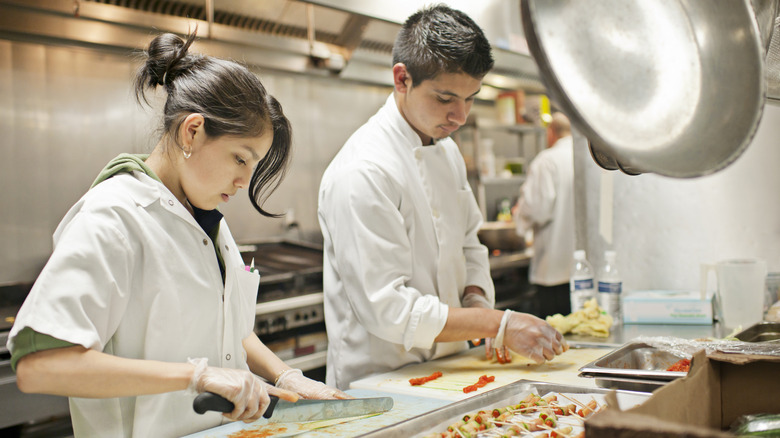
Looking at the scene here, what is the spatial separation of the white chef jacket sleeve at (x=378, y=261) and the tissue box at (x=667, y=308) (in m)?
0.90

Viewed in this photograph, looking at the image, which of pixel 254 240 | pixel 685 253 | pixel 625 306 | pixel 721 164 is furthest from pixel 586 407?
pixel 254 240

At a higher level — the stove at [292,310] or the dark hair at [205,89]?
the dark hair at [205,89]

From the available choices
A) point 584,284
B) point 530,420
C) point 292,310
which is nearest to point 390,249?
point 530,420

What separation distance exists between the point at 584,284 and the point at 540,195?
2103 millimetres

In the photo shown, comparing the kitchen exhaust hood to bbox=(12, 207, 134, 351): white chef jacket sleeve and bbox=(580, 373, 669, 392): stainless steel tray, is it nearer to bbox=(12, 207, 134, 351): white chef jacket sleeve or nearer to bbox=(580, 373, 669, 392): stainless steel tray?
bbox=(580, 373, 669, 392): stainless steel tray

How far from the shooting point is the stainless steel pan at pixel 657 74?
81 centimetres

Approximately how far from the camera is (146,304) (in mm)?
1209

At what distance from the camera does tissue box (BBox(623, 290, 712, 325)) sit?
2109 millimetres

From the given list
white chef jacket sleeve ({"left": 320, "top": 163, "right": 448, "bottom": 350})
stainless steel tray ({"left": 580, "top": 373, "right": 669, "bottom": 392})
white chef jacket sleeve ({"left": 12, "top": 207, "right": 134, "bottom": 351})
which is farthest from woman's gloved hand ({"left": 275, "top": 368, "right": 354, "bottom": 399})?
stainless steel tray ({"left": 580, "top": 373, "right": 669, "bottom": 392})

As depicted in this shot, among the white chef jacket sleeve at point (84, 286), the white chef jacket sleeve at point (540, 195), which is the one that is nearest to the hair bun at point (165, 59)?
the white chef jacket sleeve at point (84, 286)

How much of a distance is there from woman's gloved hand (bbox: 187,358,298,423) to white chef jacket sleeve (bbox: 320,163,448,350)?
55 centimetres

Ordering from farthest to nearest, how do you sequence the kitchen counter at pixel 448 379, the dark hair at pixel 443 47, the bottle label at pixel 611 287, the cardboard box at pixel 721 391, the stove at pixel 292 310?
Result: 1. the stove at pixel 292 310
2. the bottle label at pixel 611 287
3. the dark hair at pixel 443 47
4. the kitchen counter at pixel 448 379
5. the cardboard box at pixel 721 391

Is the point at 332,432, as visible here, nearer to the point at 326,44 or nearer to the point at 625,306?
the point at 625,306

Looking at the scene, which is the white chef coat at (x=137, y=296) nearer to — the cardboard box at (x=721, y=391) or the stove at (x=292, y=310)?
the cardboard box at (x=721, y=391)
